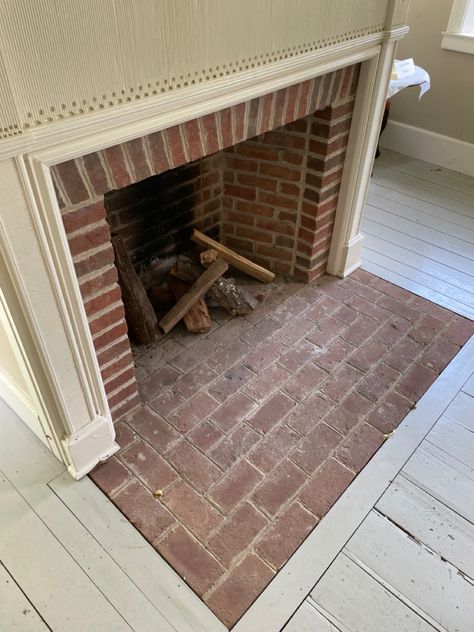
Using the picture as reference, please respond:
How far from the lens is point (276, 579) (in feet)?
4.73

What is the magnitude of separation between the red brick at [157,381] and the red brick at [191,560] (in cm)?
57

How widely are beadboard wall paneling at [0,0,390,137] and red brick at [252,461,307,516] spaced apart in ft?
4.11

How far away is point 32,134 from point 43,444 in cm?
115

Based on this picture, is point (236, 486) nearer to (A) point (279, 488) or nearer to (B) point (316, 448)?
(A) point (279, 488)

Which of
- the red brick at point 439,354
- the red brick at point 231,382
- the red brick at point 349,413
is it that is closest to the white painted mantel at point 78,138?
the red brick at point 231,382

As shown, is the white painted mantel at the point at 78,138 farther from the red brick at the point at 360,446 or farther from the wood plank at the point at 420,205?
the wood plank at the point at 420,205

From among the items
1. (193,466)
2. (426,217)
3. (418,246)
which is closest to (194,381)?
(193,466)

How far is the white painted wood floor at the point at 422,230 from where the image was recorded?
2.56m

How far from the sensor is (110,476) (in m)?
1.68

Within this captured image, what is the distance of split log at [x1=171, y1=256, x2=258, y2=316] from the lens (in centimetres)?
229

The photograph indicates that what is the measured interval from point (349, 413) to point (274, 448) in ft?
1.13

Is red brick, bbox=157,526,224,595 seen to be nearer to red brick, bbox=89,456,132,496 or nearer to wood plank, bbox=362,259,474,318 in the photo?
red brick, bbox=89,456,132,496

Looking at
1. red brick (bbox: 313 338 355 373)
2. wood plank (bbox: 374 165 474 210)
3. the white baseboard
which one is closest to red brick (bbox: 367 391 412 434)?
red brick (bbox: 313 338 355 373)

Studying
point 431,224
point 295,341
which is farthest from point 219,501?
point 431,224
